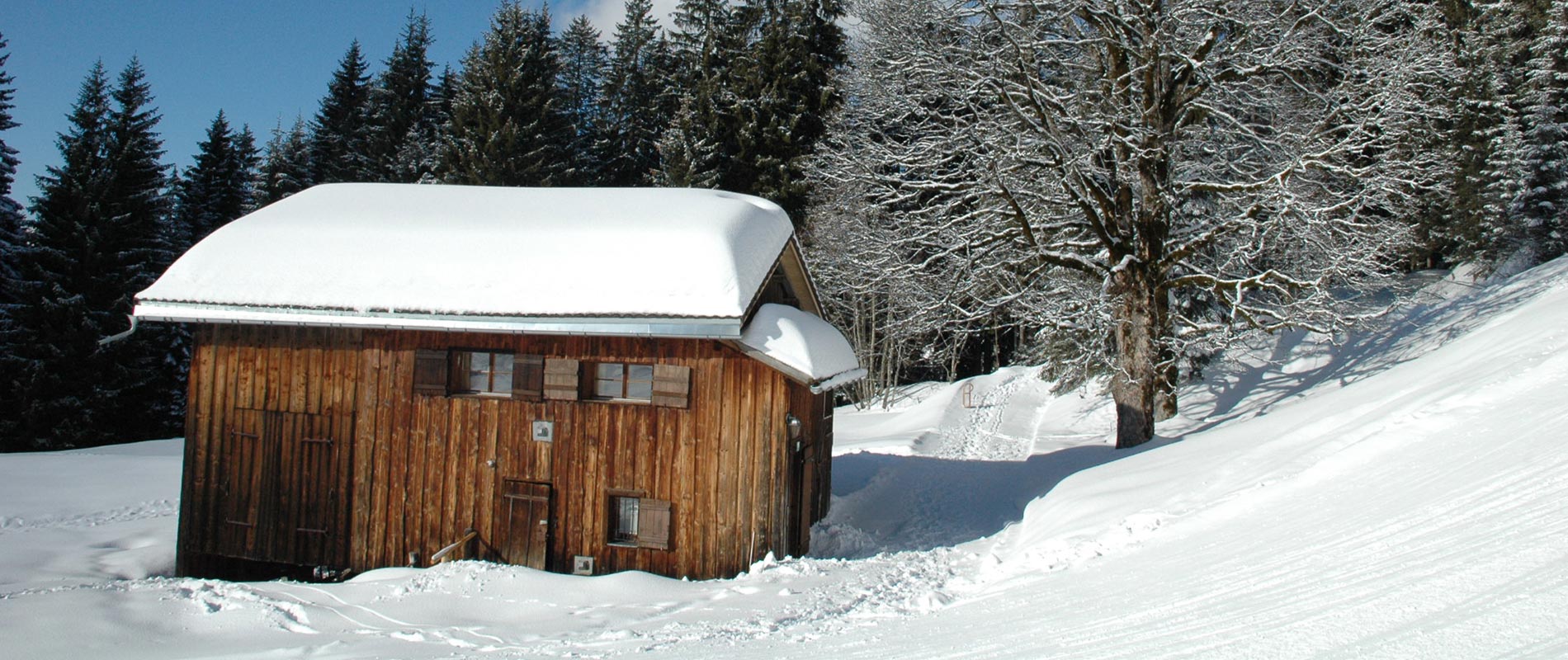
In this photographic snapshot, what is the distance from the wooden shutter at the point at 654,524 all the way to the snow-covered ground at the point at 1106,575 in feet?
2.79

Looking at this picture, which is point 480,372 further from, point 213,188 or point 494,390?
point 213,188

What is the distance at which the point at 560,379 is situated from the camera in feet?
36.4

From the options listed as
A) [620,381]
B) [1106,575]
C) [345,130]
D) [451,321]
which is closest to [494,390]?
[451,321]

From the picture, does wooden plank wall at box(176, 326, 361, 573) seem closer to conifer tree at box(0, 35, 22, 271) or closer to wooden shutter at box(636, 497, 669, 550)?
wooden shutter at box(636, 497, 669, 550)

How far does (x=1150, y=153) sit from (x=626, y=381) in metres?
8.75

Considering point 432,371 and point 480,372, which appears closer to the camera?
point 432,371

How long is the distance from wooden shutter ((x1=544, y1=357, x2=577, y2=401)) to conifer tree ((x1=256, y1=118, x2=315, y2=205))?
3263cm

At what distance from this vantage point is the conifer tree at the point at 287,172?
39.5 m

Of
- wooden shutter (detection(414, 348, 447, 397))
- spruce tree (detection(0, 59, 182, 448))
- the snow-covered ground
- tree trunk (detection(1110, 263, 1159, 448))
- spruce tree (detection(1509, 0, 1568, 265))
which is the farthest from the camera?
spruce tree (detection(0, 59, 182, 448))

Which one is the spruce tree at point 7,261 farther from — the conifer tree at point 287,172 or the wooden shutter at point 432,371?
the wooden shutter at point 432,371

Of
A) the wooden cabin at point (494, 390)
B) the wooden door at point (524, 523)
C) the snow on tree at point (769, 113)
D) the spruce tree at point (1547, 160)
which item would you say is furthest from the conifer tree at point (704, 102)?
the spruce tree at point (1547, 160)

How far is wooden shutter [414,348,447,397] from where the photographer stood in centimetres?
1132

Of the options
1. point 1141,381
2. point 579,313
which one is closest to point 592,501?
point 579,313

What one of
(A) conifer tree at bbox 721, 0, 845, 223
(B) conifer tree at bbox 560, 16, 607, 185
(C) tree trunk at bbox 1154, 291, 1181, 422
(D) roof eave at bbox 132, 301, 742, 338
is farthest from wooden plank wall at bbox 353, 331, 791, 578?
(B) conifer tree at bbox 560, 16, 607, 185
